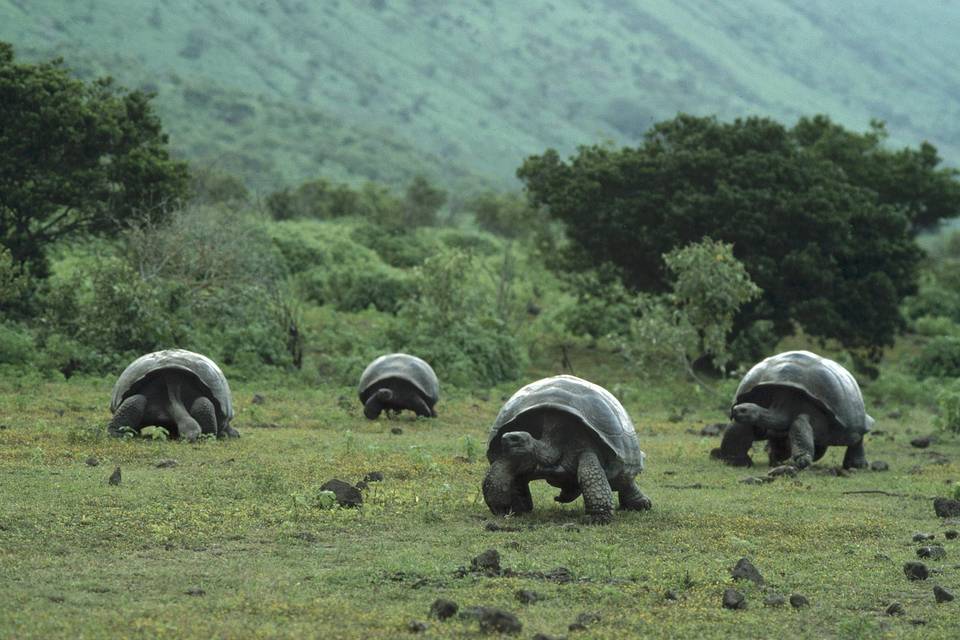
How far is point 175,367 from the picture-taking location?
1297 centimetres

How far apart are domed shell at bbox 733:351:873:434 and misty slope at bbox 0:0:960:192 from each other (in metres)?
48.0

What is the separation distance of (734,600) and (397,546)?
223cm

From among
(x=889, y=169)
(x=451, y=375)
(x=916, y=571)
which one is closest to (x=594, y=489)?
(x=916, y=571)

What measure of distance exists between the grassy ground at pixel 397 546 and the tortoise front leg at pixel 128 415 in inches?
12.5

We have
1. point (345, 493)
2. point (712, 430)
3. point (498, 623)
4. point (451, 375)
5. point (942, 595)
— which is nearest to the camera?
point (498, 623)

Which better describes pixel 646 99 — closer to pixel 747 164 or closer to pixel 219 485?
pixel 747 164

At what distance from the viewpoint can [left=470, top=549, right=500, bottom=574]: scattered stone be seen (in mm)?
7387

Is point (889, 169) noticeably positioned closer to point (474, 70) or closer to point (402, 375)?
point (402, 375)

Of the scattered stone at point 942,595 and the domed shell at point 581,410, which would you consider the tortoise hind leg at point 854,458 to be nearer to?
the domed shell at point 581,410

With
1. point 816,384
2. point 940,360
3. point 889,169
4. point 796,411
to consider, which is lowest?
point 796,411

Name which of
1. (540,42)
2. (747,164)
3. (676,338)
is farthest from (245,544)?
(540,42)

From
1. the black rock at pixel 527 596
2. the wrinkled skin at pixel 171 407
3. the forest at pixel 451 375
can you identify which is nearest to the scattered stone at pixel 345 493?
the forest at pixel 451 375

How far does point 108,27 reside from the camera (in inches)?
3509

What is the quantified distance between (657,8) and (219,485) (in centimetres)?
15465
